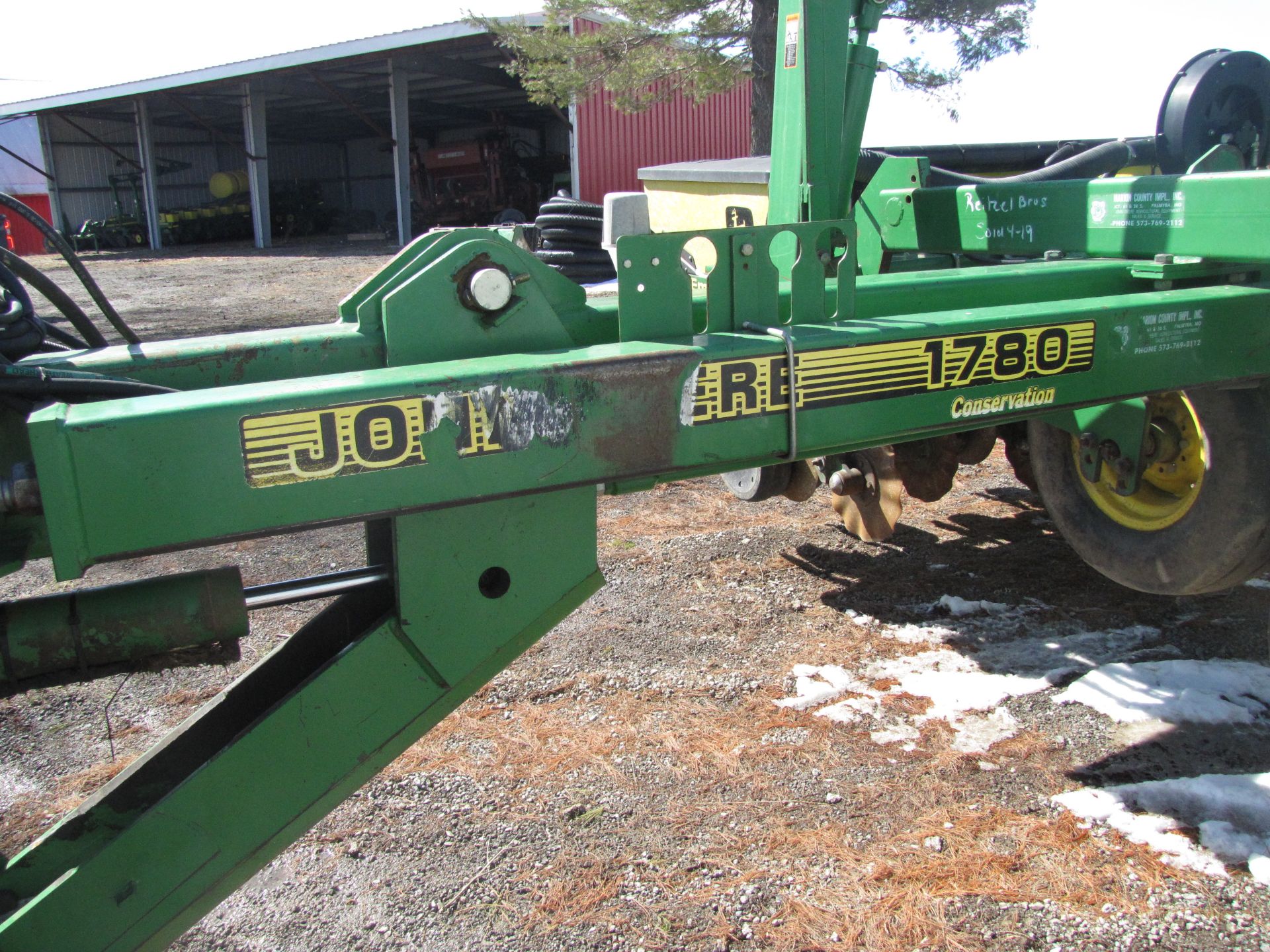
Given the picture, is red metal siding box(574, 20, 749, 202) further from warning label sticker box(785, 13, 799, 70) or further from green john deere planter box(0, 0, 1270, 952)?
green john deere planter box(0, 0, 1270, 952)

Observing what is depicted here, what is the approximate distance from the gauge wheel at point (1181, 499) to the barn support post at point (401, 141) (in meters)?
19.6

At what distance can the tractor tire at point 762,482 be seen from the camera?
12.4ft

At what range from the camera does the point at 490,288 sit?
1795 millimetres

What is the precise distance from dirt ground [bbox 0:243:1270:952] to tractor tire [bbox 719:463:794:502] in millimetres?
371

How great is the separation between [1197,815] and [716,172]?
509 centimetres

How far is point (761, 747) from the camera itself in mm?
2895

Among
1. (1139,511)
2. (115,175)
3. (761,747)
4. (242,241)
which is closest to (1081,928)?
(761,747)

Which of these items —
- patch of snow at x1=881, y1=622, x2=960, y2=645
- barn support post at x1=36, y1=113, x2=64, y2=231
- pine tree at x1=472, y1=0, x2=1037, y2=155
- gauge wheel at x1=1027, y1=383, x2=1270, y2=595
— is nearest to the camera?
gauge wheel at x1=1027, y1=383, x2=1270, y2=595

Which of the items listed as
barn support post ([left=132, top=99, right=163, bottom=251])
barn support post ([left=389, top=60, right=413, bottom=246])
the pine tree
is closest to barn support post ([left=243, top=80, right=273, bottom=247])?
barn support post ([left=389, top=60, right=413, bottom=246])

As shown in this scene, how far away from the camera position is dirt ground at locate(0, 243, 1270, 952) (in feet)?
7.30

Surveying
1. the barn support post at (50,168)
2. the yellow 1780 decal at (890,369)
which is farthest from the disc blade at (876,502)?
the barn support post at (50,168)

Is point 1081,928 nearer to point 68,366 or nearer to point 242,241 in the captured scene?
point 68,366

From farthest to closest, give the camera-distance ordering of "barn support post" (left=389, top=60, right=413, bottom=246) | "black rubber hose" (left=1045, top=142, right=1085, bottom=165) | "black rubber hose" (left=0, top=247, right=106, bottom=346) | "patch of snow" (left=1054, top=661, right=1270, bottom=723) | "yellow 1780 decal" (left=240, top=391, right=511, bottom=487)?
"barn support post" (left=389, top=60, right=413, bottom=246) → "black rubber hose" (left=1045, top=142, right=1085, bottom=165) → "patch of snow" (left=1054, top=661, right=1270, bottom=723) → "black rubber hose" (left=0, top=247, right=106, bottom=346) → "yellow 1780 decal" (left=240, top=391, right=511, bottom=487)

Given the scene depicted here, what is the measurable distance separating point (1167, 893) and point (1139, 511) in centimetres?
140
